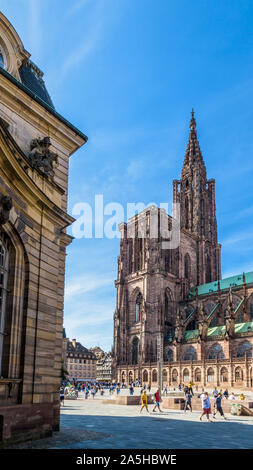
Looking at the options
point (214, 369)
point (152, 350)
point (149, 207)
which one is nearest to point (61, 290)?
point (214, 369)

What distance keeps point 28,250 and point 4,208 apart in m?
1.86

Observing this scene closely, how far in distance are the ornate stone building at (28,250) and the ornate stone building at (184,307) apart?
51554mm

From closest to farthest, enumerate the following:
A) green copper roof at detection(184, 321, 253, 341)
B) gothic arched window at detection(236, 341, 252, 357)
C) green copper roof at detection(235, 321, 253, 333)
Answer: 1. gothic arched window at detection(236, 341, 252, 357)
2. green copper roof at detection(235, 321, 253, 333)
3. green copper roof at detection(184, 321, 253, 341)

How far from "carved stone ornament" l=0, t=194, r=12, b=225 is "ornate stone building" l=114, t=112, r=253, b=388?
55.0 meters

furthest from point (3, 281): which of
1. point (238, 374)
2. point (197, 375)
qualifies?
point (197, 375)

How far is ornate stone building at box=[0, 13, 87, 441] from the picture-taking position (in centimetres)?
1243

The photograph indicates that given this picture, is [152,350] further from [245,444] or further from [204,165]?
[245,444]

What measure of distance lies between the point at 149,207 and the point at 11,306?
246 feet

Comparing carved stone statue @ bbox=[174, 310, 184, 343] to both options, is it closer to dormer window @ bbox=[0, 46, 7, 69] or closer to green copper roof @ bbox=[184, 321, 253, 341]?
green copper roof @ bbox=[184, 321, 253, 341]

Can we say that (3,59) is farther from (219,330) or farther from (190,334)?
(190,334)

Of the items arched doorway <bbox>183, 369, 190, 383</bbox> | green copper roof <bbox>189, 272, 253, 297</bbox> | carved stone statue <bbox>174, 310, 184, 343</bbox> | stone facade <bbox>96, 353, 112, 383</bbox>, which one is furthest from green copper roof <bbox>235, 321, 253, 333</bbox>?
stone facade <bbox>96, 353, 112, 383</bbox>

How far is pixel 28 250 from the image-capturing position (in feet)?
44.5

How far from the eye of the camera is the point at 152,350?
258 ft

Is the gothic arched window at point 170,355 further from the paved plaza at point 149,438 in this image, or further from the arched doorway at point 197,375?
the paved plaza at point 149,438
